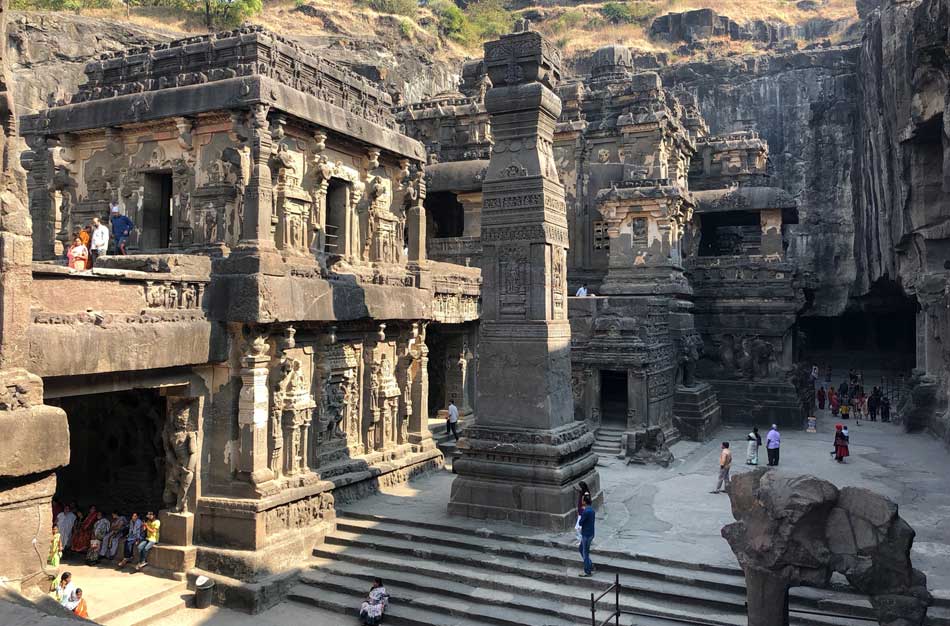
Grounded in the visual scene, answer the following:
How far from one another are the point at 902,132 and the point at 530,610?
68.4 ft

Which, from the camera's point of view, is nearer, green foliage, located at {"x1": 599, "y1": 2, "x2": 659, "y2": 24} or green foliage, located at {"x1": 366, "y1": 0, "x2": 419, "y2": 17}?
green foliage, located at {"x1": 366, "y1": 0, "x2": 419, "y2": 17}

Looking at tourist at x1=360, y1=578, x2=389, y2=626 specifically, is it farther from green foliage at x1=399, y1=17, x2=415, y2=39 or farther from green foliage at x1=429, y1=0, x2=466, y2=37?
green foliage at x1=429, y1=0, x2=466, y2=37

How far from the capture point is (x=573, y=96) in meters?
27.0

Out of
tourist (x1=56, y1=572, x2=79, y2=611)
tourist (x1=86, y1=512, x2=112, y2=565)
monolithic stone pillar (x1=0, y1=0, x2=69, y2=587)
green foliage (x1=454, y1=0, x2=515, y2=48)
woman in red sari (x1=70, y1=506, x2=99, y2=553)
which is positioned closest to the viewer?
monolithic stone pillar (x1=0, y1=0, x2=69, y2=587)

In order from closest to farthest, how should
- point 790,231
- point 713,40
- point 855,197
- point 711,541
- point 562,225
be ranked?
point 711,541
point 562,225
point 855,197
point 790,231
point 713,40

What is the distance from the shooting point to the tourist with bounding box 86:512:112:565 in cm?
1164

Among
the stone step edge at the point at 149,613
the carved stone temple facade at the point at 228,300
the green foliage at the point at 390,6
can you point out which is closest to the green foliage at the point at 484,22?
the green foliage at the point at 390,6

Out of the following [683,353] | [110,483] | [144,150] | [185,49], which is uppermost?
[185,49]

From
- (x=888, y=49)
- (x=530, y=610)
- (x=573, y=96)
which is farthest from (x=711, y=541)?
(x=888, y=49)

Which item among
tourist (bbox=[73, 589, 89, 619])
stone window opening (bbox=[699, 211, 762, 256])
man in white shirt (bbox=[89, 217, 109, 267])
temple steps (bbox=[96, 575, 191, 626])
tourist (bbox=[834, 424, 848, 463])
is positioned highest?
stone window opening (bbox=[699, 211, 762, 256])

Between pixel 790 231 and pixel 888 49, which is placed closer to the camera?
pixel 888 49

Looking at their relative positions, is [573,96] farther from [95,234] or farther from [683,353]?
[95,234]

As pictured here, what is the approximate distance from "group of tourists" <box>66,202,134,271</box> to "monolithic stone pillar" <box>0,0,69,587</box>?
11.8 ft

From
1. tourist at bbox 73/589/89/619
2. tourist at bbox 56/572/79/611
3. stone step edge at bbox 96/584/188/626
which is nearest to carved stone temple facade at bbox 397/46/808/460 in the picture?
stone step edge at bbox 96/584/188/626
